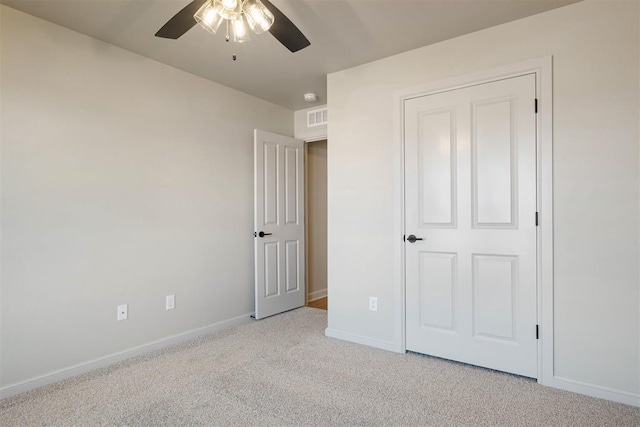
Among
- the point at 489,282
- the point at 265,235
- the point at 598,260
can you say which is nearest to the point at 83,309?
the point at 265,235

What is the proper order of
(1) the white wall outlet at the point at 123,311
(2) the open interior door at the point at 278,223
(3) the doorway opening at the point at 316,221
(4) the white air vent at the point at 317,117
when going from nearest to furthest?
(1) the white wall outlet at the point at 123,311 → (2) the open interior door at the point at 278,223 → (4) the white air vent at the point at 317,117 → (3) the doorway opening at the point at 316,221

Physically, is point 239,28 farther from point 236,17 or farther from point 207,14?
point 207,14

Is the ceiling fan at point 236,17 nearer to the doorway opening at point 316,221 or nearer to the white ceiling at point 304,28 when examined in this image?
the white ceiling at point 304,28

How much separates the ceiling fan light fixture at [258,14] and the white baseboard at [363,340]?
241 cm

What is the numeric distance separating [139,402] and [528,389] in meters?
2.35

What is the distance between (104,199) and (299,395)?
6.36 feet

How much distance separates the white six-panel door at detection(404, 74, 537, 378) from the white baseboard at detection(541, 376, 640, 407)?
13 centimetres

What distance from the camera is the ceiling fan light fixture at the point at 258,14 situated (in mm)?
1563

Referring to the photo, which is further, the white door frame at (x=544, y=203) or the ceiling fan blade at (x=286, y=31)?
the white door frame at (x=544, y=203)

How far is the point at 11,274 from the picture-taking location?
7.09 ft

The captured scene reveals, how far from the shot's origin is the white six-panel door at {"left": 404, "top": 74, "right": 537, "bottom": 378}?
233 centimetres

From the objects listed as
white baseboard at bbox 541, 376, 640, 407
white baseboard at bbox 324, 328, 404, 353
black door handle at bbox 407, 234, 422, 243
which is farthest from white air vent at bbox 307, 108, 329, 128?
white baseboard at bbox 541, 376, 640, 407

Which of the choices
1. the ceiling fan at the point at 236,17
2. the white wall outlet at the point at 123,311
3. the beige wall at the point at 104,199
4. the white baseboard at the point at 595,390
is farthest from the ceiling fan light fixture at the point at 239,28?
the white baseboard at the point at 595,390

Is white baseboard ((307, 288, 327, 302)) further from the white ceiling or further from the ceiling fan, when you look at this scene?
the ceiling fan
